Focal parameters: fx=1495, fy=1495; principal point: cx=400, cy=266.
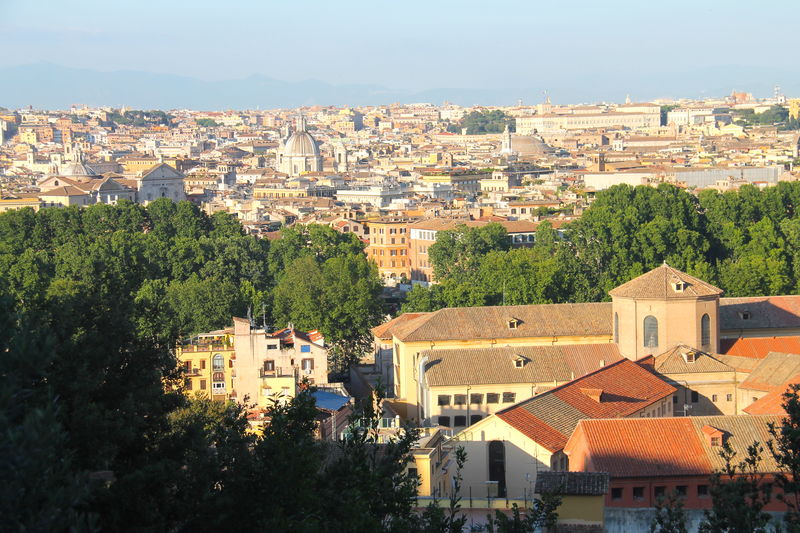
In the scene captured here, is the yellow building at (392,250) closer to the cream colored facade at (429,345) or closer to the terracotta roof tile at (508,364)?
the cream colored facade at (429,345)

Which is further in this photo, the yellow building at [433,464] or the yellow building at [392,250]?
the yellow building at [392,250]

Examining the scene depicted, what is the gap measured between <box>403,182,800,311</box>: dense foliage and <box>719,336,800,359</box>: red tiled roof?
10.5m

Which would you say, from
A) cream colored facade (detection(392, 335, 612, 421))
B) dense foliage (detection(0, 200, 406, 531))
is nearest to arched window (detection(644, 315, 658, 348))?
cream colored facade (detection(392, 335, 612, 421))

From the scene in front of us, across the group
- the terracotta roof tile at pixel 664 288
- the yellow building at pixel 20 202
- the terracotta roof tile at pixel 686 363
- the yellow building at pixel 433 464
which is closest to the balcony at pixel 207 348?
the terracotta roof tile at pixel 664 288

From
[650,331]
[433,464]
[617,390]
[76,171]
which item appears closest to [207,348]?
[650,331]

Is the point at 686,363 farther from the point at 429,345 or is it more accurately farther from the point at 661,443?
the point at 661,443

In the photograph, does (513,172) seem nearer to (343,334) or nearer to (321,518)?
(343,334)

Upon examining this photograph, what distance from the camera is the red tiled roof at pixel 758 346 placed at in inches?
1368

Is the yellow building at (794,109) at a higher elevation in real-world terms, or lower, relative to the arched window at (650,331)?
lower

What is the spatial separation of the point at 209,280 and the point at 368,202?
43.5m

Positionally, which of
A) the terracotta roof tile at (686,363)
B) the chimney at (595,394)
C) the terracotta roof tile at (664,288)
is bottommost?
the terracotta roof tile at (686,363)

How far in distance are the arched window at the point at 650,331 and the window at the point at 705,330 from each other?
1.04 metres

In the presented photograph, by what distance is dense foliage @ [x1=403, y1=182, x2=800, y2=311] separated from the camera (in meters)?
46.0

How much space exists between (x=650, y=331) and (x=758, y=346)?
276 centimetres
